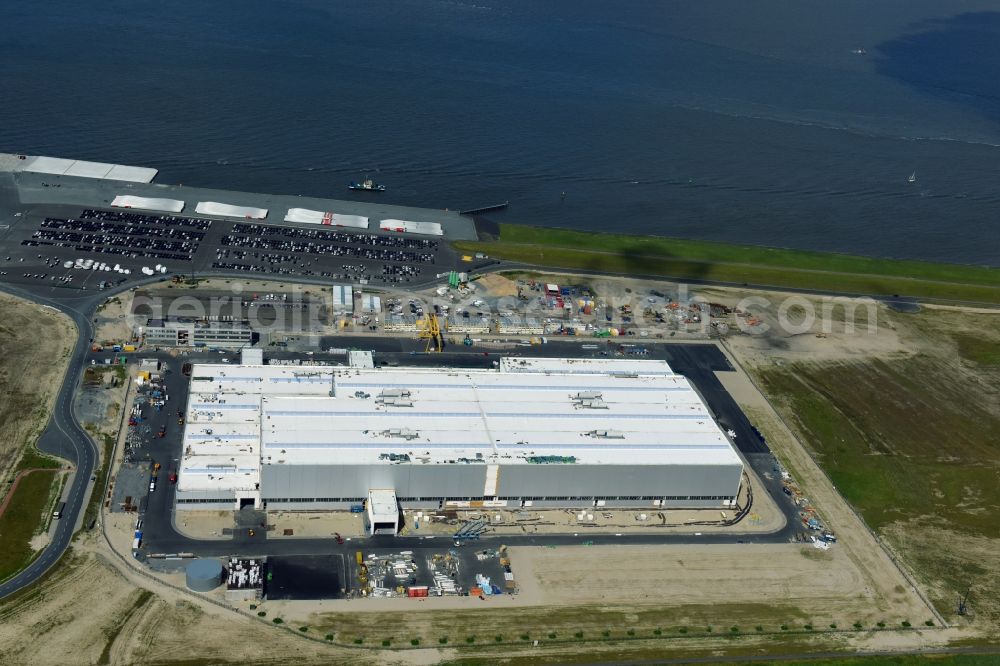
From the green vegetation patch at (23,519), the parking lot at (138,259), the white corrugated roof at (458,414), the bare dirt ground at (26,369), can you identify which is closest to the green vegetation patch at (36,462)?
the bare dirt ground at (26,369)

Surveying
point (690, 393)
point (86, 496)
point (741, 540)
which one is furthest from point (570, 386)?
point (86, 496)

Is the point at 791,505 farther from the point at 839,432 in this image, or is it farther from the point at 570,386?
the point at 570,386

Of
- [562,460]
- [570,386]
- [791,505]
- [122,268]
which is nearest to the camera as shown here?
[562,460]

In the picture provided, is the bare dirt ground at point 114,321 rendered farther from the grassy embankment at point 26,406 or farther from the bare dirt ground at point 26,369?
the grassy embankment at point 26,406

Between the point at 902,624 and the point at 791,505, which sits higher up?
the point at 791,505

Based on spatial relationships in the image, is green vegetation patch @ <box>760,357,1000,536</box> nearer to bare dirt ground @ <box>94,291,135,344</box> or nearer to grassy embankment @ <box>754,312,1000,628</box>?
grassy embankment @ <box>754,312,1000,628</box>

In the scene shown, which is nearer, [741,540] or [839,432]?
[741,540]

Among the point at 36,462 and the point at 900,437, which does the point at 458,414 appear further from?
the point at 900,437

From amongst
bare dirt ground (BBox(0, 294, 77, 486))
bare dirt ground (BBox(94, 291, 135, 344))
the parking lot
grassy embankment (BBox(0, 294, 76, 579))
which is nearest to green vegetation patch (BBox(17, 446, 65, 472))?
grassy embankment (BBox(0, 294, 76, 579))
